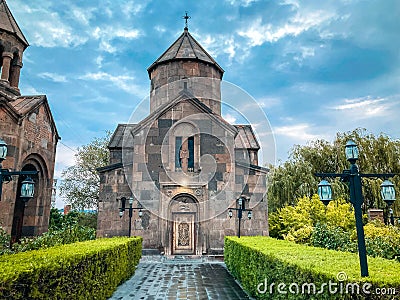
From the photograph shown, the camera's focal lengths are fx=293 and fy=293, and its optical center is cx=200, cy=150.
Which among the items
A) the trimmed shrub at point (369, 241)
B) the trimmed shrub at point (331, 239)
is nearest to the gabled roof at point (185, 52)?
the trimmed shrub at point (331, 239)

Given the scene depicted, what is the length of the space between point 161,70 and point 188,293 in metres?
12.6

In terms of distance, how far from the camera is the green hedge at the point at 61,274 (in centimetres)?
319

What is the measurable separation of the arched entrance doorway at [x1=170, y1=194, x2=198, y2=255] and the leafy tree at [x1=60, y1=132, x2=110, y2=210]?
13407 millimetres

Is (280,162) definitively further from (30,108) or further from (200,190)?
(30,108)

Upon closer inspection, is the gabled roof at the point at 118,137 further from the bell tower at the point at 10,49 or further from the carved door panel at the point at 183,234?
the carved door panel at the point at 183,234

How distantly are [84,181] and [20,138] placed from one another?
14.4 meters

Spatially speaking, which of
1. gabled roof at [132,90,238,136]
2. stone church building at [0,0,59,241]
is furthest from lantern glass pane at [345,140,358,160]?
stone church building at [0,0,59,241]

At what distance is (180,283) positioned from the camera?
311 inches

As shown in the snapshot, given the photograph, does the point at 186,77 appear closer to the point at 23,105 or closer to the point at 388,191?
the point at 23,105

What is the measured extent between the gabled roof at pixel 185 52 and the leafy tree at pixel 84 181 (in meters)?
10.3

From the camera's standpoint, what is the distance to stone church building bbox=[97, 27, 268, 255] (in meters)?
12.1

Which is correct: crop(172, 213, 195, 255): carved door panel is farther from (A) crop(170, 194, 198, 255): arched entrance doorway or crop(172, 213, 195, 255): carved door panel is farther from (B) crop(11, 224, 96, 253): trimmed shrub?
(B) crop(11, 224, 96, 253): trimmed shrub

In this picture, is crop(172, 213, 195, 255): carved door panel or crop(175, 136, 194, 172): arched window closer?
crop(172, 213, 195, 255): carved door panel

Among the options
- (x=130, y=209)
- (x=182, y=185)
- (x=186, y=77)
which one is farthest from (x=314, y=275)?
(x=186, y=77)
